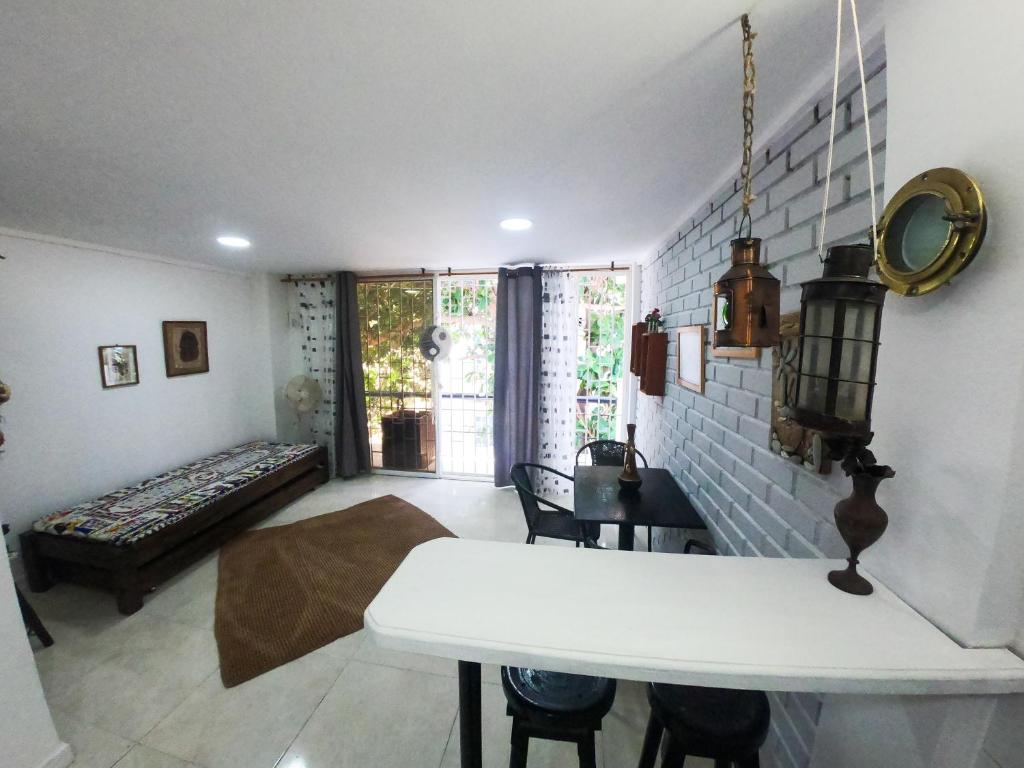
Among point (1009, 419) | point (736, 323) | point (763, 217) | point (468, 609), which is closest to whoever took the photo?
point (1009, 419)

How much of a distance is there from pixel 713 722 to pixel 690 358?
1.43m

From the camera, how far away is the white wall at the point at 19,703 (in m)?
1.23

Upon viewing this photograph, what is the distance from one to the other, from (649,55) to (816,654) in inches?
47.9

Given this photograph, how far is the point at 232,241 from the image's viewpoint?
250cm

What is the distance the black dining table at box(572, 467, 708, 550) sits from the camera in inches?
62.3

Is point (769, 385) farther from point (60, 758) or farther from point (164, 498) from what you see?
point (164, 498)

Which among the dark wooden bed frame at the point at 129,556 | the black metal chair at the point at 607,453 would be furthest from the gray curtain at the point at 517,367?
the dark wooden bed frame at the point at 129,556

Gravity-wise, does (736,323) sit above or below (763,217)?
below

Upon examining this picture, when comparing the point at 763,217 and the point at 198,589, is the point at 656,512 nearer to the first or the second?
the point at 763,217

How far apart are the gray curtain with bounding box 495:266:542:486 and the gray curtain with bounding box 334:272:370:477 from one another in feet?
5.03

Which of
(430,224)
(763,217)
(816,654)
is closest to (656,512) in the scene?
(816,654)

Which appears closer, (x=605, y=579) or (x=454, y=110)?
(x=605, y=579)

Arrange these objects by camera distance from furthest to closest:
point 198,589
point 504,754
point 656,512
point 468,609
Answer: point 198,589
point 656,512
point 504,754
point 468,609

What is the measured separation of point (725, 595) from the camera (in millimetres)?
709
